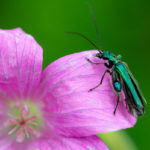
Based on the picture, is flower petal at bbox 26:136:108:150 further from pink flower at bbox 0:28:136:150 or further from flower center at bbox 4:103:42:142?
flower center at bbox 4:103:42:142

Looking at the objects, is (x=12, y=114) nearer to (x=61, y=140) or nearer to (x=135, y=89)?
(x=61, y=140)

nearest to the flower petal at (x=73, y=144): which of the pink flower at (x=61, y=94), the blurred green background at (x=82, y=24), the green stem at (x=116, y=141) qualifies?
the pink flower at (x=61, y=94)

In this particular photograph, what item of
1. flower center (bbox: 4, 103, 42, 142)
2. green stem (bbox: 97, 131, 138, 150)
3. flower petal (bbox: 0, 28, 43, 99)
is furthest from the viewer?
green stem (bbox: 97, 131, 138, 150)

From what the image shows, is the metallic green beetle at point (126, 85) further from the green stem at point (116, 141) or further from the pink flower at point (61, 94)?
the green stem at point (116, 141)

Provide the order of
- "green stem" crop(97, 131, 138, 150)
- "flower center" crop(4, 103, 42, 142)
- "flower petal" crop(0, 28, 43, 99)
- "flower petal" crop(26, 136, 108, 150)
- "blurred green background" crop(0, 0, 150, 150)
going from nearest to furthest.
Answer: "flower petal" crop(26, 136, 108, 150)
"flower petal" crop(0, 28, 43, 99)
"flower center" crop(4, 103, 42, 142)
"green stem" crop(97, 131, 138, 150)
"blurred green background" crop(0, 0, 150, 150)

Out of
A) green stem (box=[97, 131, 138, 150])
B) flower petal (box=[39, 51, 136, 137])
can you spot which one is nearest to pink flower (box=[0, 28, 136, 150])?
flower petal (box=[39, 51, 136, 137])

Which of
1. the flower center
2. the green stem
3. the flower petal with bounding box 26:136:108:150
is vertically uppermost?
the flower petal with bounding box 26:136:108:150

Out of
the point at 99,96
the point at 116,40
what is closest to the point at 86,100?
the point at 99,96
